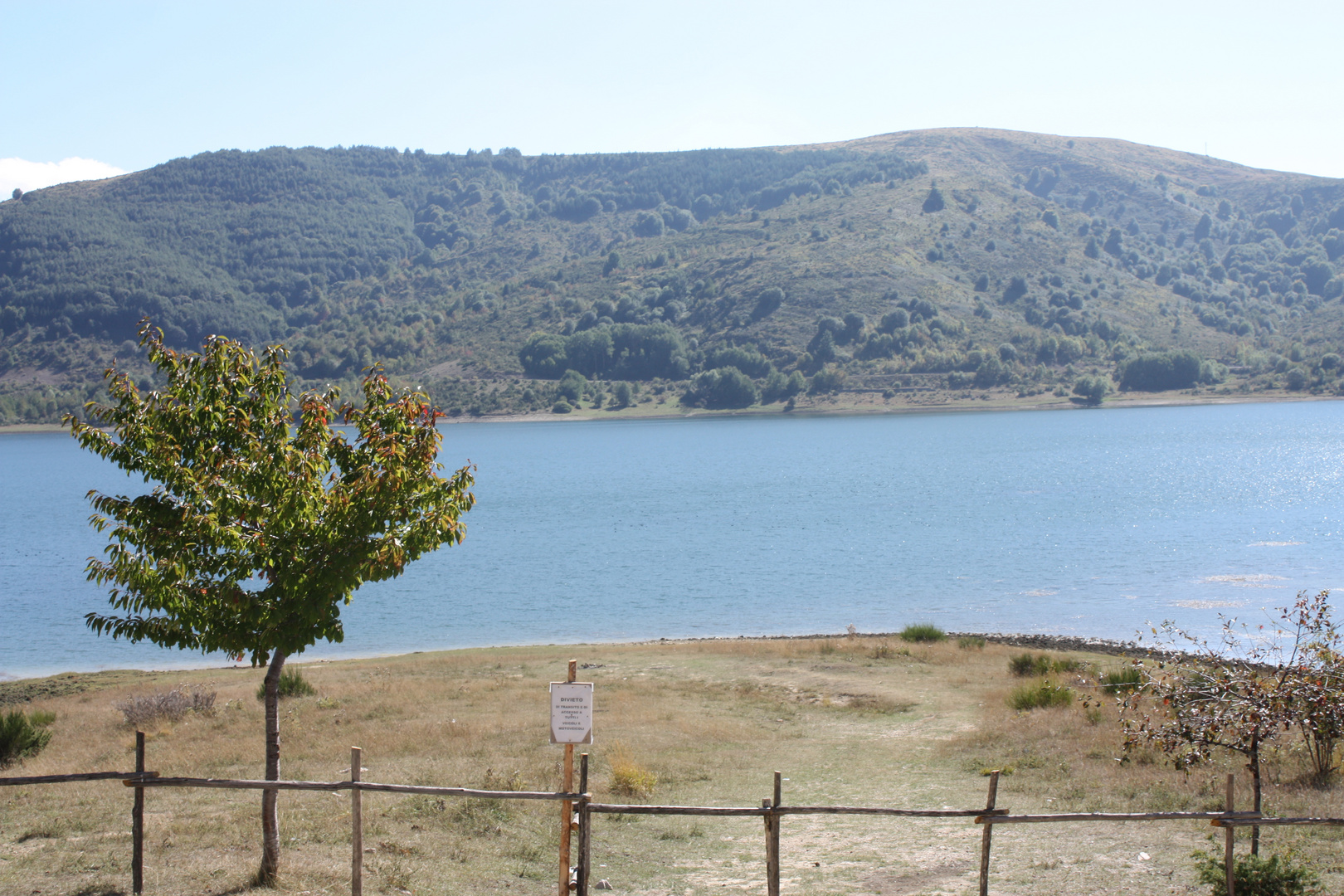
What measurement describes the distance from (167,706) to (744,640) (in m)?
17.4

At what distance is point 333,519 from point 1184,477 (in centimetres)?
8217

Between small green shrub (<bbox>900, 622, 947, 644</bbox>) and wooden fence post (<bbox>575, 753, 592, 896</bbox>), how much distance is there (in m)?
21.6

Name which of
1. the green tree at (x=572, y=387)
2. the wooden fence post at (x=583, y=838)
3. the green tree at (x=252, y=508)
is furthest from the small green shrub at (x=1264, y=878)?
the green tree at (x=572, y=387)

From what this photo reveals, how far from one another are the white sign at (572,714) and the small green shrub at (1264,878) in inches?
213

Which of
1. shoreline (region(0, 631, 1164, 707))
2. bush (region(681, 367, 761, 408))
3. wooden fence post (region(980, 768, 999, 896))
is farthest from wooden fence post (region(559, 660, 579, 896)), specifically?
bush (region(681, 367, 761, 408))

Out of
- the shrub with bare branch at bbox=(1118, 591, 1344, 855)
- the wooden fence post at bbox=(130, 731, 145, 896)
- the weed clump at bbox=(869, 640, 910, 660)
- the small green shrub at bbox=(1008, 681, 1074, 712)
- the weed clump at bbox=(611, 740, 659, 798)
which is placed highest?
the shrub with bare branch at bbox=(1118, 591, 1344, 855)

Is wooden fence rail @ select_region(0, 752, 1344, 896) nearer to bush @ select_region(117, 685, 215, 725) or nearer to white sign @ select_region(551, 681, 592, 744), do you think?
white sign @ select_region(551, 681, 592, 744)

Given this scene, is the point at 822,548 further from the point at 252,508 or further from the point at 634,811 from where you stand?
the point at 252,508

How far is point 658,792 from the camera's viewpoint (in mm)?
13078

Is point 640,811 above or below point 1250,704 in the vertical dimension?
below

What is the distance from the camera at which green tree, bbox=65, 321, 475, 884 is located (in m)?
9.04

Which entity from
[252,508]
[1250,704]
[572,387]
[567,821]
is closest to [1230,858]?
[1250,704]

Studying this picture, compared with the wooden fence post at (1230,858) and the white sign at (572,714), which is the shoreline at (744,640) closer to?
the wooden fence post at (1230,858)

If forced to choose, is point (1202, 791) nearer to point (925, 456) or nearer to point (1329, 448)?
point (925, 456)
